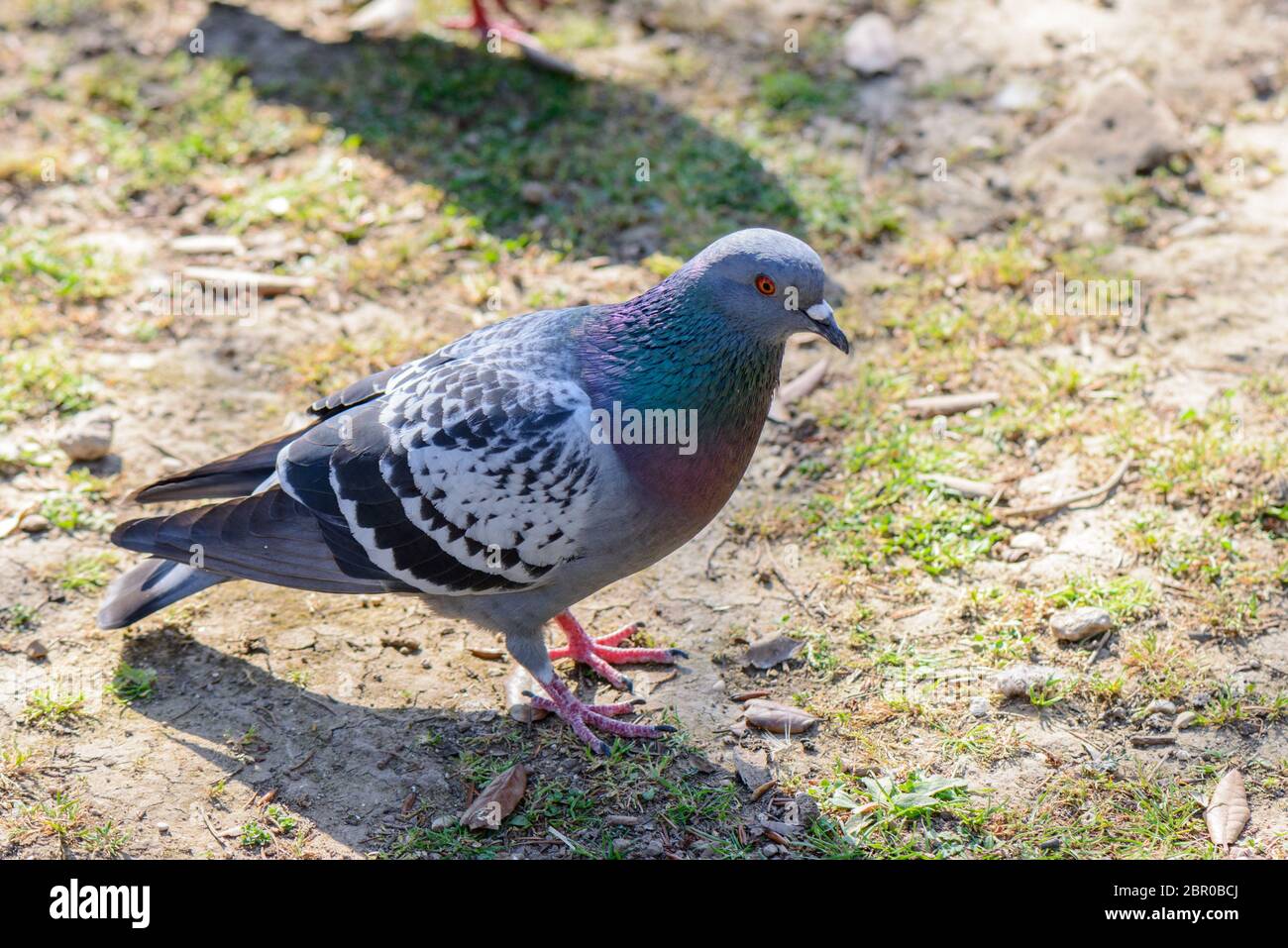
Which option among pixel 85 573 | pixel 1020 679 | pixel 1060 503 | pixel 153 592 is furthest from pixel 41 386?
pixel 1060 503

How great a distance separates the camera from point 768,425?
5723mm

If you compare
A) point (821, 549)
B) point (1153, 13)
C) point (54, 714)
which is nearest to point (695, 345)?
point (821, 549)

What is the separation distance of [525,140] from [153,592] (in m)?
3.88

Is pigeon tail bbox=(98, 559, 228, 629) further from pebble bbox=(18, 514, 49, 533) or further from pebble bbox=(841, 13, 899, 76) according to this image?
pebble bbox=(841, 13, 899, 76)

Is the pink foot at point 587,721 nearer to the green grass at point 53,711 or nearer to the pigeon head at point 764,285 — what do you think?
the pigeon head at point 764,285

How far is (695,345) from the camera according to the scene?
4.04 m

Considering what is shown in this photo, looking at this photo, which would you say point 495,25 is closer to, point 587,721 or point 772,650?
point 772,650

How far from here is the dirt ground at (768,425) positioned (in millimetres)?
4188

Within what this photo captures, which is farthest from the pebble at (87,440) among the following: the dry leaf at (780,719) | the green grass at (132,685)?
the dry leaf at (780,719)

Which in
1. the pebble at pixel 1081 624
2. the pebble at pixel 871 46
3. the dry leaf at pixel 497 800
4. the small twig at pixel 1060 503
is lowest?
the dry leaf at pixel 497 800

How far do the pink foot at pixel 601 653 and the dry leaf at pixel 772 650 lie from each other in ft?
0.88

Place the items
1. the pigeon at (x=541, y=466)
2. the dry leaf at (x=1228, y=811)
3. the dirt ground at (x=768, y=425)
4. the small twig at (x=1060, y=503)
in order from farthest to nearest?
the small twig at (x=1060, y=503) < the dirt ground at (x=768, y=425) < the pigeon at (x=541, y=466) < the dry leaf at (x=1228, y=811)

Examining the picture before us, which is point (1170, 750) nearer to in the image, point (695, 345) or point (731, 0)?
point (695, 345)
